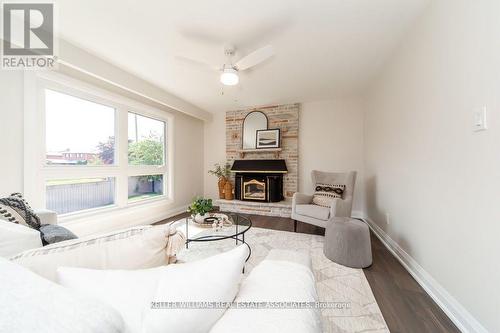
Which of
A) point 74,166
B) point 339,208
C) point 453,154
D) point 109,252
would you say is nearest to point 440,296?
→ point 453,154

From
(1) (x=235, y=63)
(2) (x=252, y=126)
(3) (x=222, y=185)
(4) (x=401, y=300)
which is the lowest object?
(4) (x=401, y=300)

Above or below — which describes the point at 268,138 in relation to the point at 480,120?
above

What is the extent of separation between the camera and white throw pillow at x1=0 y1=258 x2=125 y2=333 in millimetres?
307

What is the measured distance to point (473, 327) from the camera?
1173mm

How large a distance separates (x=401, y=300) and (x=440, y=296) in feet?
0.85

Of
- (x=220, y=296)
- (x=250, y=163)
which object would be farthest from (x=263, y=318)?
(x=250, y=163)

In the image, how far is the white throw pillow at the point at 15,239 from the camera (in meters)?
0.81

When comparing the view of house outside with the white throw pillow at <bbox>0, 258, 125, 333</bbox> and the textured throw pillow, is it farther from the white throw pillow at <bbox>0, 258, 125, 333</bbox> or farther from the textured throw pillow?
the white throw pillow at <bbox>0, 258, 125, 333</bbox>

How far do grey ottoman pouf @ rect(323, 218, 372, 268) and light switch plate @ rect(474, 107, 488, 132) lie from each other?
4.06 feet

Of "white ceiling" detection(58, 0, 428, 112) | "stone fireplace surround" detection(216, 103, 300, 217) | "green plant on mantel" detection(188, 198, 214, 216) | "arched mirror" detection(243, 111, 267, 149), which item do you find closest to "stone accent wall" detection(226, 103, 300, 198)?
"stone fireplace surround" detection(216, 103, 300, 217)

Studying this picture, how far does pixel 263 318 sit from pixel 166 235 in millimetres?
494

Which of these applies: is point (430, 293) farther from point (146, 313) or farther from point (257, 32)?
point (257, 32)

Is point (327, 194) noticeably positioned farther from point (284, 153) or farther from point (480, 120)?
point (480, 120)

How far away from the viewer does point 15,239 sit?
2.78 feet
